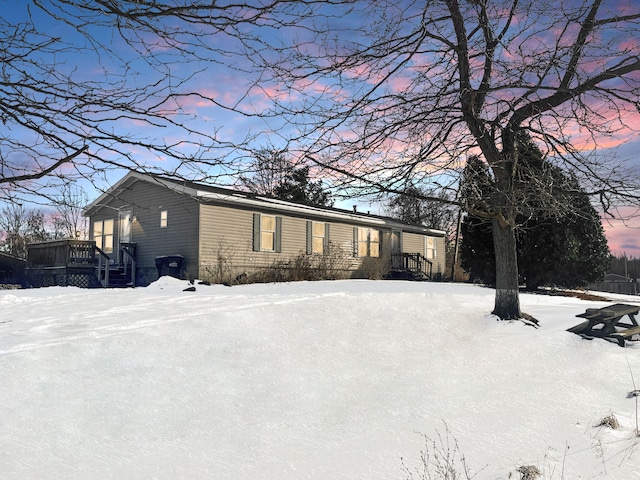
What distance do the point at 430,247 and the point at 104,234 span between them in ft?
59.9

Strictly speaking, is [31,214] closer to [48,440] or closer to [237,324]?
[237,324]

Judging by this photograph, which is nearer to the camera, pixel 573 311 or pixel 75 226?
pixel 573 311

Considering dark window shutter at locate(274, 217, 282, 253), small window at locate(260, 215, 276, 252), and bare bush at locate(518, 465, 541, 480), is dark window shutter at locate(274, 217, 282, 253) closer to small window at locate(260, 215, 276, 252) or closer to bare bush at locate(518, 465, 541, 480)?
small window at locate(260, 215, 276, 252)

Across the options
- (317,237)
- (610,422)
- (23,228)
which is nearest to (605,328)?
(610,422)

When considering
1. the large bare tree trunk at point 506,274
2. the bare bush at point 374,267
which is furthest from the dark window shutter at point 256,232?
the large bare tree trunk at point 506,274

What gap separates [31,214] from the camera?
37.2 meters

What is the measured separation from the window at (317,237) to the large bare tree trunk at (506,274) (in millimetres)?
12455

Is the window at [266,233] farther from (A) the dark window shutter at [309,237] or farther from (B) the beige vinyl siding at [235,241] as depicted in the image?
(A) the dark window shutter at [309,237]

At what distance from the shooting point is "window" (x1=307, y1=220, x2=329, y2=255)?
71.3ft

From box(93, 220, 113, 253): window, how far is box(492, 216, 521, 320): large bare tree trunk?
56.1 feet

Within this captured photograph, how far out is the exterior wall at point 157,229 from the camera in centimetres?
1772

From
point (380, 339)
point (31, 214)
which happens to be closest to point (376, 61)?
point (380, 339)

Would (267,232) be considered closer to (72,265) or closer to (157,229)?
(157,229)

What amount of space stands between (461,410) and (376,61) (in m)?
5.73
